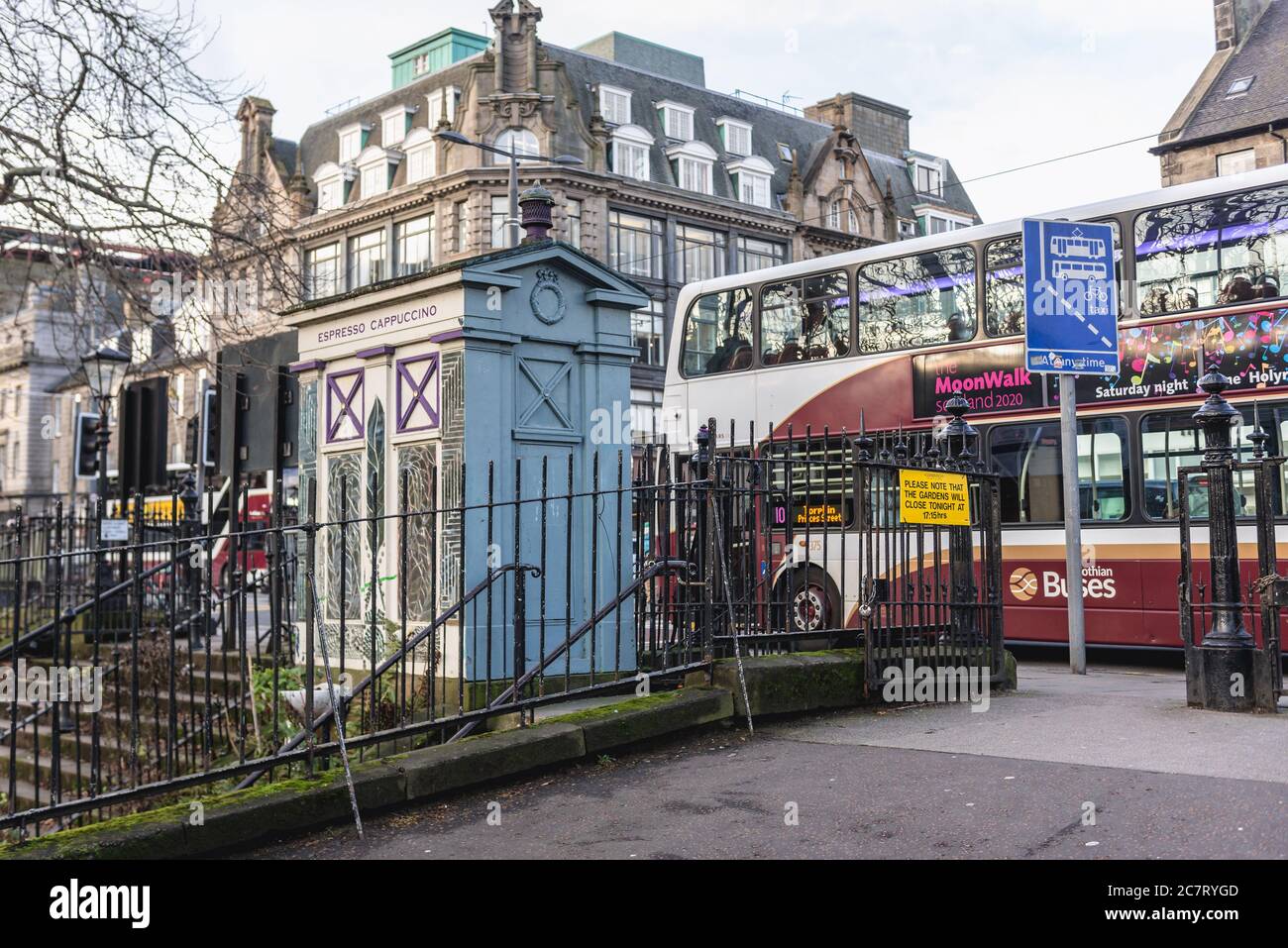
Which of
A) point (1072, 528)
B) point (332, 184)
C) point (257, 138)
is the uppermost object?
point (257, 138)

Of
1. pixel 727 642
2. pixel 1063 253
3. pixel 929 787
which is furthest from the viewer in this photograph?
pixel 1063 253

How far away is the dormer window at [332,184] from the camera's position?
1901 inches

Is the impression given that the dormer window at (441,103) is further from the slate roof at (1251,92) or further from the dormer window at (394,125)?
the slate roof at (1251,92)

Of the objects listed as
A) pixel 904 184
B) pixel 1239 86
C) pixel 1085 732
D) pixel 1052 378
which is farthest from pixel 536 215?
pixel 904 184

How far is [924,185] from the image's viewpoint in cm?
5941

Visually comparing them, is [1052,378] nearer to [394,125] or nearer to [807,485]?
[807,485]

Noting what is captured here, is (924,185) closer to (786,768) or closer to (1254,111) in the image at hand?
(1254,111)

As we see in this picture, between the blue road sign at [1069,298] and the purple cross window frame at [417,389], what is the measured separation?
18.3ft

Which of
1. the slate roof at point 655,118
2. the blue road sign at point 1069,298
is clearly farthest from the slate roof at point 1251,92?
the blue road sign at point 1069,298

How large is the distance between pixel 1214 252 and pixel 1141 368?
1352mm

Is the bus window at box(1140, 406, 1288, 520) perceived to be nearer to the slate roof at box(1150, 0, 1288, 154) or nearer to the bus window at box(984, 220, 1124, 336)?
the bus window at box(984, 220, 1124, 336)

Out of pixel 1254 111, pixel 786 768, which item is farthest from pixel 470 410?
pixel 1254 111

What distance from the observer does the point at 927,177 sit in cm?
5978
